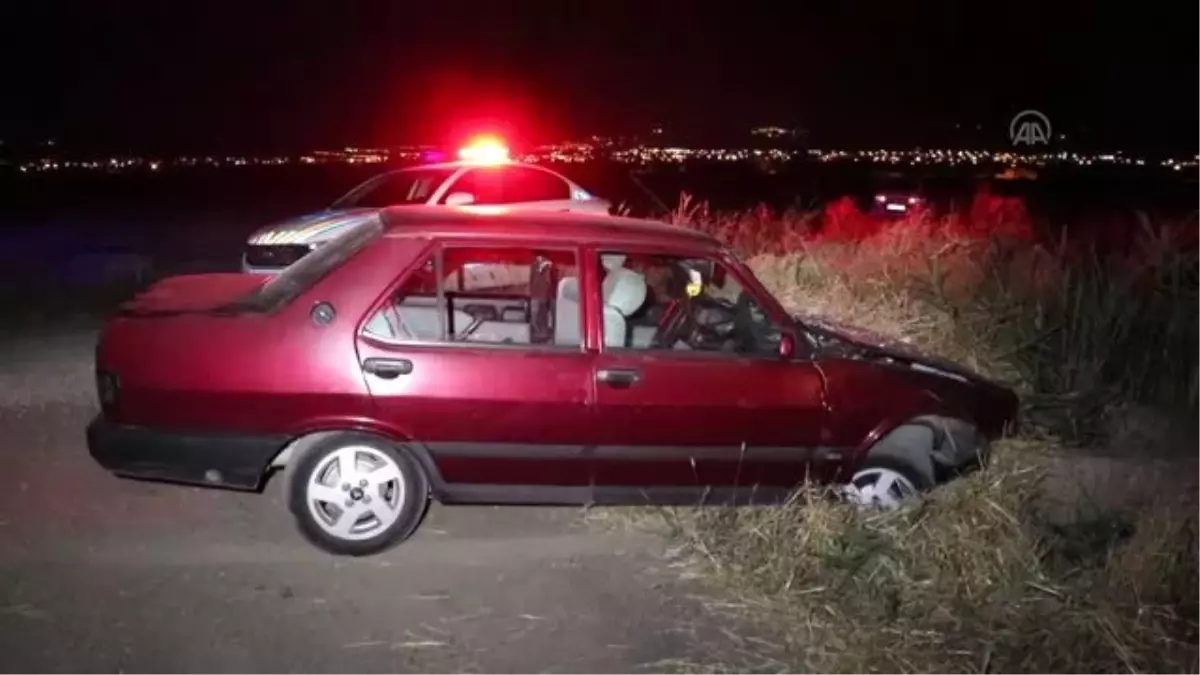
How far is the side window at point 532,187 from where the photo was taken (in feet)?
48.2

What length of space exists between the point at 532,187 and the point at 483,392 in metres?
9.35

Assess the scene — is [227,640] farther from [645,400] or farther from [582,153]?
[582,153]

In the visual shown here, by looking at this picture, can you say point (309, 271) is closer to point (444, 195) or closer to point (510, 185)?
point (444, 195)

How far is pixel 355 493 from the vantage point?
5.88 metres

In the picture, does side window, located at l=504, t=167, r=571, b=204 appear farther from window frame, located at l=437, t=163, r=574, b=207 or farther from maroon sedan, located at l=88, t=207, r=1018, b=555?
maroon sedan, located at l=88, t=207, r=1018, b=555

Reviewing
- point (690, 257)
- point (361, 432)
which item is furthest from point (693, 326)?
point (361, 432)

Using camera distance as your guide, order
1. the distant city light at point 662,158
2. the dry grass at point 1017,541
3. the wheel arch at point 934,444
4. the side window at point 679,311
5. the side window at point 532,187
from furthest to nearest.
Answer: the distant city light at point 662,158 < the side window at point 532,187 < the wheel arch at point 934,444 < the side window at point 679,311 < the dry grass at point 1017,541

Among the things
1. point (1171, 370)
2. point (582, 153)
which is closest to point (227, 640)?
point (1171, 370)

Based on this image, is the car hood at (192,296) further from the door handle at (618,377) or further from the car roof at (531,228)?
the door handle at (618,377)

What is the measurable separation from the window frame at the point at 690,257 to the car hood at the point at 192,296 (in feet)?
5.52

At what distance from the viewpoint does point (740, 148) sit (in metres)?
55.2

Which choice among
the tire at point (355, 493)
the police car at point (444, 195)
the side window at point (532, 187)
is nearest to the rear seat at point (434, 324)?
the tire at point (355, 493)

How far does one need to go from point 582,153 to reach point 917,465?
3920cm

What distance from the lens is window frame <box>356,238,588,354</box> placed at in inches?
228
